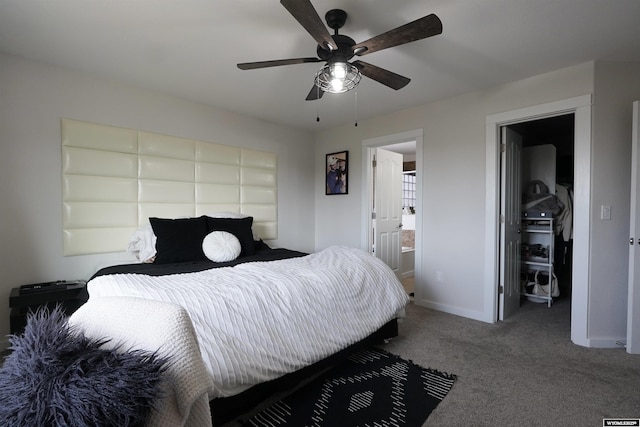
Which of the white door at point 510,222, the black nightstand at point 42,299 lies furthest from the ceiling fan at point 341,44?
the black nightstand at point 42,299

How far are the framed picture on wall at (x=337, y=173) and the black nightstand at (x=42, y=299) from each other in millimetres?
3051

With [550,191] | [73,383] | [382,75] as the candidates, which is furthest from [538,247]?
[73,383]

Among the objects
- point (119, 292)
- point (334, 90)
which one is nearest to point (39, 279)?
point (119, 292)

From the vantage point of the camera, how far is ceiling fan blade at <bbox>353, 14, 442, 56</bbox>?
4.70 ft

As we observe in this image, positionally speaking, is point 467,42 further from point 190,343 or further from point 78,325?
point 78,325

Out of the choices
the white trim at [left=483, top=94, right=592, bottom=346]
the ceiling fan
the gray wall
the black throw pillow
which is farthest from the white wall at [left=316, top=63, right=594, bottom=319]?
the black throw pillow

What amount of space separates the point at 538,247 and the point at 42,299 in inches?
198

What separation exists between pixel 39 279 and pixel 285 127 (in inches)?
122

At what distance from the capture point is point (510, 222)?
124 inches

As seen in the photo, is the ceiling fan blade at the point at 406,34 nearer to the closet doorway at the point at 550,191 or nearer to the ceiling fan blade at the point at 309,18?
the ceiling fan blade at the point at 309,18

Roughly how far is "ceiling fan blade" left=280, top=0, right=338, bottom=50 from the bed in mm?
1367

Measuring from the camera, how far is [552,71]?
2604 mm

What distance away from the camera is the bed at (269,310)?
4.68ft

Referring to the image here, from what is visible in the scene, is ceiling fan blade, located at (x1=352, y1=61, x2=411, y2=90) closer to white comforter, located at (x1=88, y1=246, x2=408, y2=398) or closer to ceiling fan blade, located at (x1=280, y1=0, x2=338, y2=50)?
ceiling fan blade, located at (x1=280, y1=0, x2=338, y2=50)
